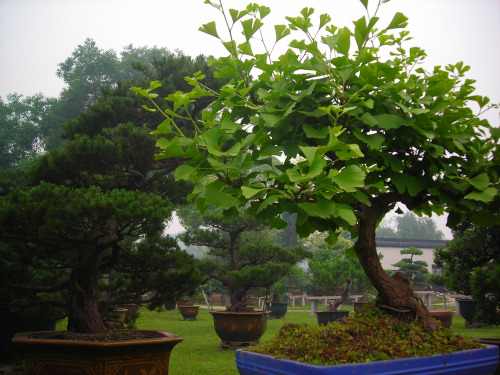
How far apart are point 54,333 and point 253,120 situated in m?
2.62

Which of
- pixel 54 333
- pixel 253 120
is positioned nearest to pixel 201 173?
pixel 253 120

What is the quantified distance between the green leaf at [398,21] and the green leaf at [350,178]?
1.85 ft

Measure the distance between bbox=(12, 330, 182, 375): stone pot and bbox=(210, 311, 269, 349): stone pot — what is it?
3017 millimetres

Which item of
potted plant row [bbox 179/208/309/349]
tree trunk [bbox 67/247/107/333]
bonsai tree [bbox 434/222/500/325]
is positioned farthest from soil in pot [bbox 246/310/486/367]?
potted plant row [bbox 179/208/309/349]

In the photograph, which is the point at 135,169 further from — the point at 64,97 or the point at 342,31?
the point at 64,97

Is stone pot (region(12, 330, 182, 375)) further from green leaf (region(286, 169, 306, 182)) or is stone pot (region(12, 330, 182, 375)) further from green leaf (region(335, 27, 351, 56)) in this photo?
green leaf (region(335, 27, 351, 56))

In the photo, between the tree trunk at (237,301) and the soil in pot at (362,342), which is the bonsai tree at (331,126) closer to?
the soil in pot at (362,342)

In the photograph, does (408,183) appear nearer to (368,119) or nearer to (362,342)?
(368,119)

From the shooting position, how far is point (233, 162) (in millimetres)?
1150

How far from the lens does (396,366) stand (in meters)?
1.05

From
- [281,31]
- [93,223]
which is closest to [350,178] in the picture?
[281,31]

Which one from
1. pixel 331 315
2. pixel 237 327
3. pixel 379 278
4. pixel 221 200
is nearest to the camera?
pixel 221 200

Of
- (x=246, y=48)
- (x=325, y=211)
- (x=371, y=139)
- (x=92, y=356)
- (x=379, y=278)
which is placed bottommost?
(x=92, y=356)

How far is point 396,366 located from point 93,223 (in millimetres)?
2478
